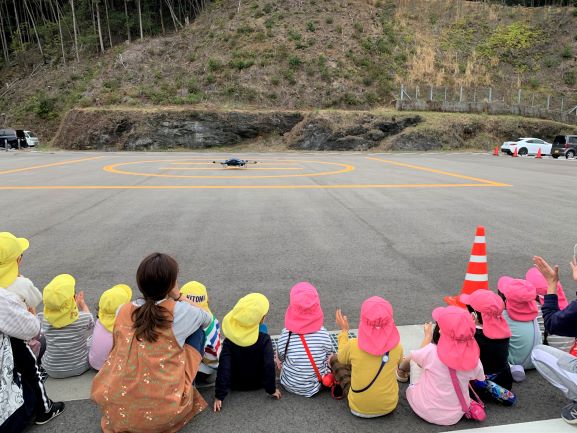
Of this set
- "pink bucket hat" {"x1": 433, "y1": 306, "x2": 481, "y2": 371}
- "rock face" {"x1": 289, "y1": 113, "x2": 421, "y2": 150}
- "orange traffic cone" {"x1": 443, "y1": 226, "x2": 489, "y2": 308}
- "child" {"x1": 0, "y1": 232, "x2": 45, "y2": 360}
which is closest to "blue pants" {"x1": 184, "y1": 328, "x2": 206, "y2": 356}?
"child" {"x1": 0, "y1": 232, "x2": 45, "y2": 360}

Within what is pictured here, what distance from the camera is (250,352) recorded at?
3385 millimetres

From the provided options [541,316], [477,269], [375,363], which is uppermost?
[375,363]

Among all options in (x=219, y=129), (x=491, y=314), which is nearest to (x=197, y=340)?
(x=491, y=314)

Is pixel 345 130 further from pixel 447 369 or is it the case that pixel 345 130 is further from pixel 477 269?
pixel 447 369

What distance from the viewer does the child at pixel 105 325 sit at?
3.64m

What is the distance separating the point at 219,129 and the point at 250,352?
118ft

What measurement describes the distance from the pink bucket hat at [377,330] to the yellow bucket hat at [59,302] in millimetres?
2293

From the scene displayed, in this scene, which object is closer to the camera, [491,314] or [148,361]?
[148,361]

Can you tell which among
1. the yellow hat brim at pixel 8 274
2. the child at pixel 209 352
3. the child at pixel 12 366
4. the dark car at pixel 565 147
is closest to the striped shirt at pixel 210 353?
the child at pixel 209 352

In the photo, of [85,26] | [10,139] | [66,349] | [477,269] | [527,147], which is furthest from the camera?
[85,26]

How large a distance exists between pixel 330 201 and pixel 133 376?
9.46m

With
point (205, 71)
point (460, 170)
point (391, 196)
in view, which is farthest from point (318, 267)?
point (205, 71)

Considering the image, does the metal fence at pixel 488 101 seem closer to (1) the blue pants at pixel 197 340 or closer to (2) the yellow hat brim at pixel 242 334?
(2) the yellow hat brim at pixel 242 334

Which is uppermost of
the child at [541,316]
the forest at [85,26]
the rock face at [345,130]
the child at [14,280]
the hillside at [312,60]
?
the forest at [85,26]
